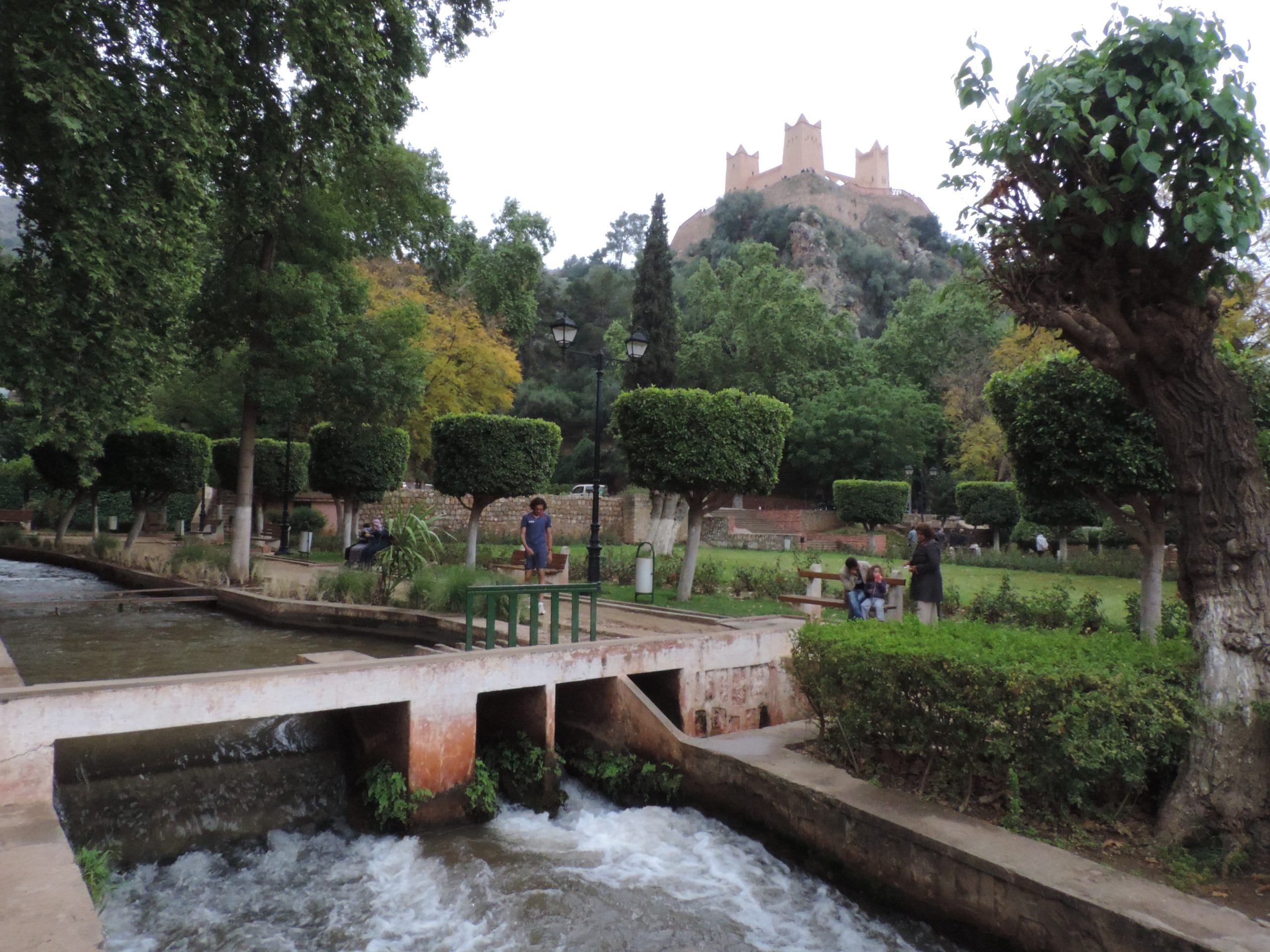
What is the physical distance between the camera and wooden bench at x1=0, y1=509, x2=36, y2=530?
29.1 metres

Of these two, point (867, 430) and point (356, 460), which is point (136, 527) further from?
point (867, 430)

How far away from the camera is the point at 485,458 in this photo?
56.3 ft

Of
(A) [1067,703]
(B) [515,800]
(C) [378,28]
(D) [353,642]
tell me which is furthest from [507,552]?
(A) [1067,703]

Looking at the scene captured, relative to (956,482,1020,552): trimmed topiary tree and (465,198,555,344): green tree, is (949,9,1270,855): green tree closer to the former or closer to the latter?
(956,482,1020,552): trimmed topiary tree

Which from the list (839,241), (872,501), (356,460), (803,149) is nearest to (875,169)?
(803,149)

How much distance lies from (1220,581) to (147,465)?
2101 centimetres

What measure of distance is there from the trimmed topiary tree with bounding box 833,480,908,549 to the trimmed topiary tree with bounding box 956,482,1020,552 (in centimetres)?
325

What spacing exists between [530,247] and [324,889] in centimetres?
3132

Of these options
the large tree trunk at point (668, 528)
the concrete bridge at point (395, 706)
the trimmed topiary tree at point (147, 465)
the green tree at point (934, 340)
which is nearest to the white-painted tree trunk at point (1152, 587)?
the concrete bridge at point (395, 706)

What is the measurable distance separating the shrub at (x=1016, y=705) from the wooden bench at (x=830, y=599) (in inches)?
214

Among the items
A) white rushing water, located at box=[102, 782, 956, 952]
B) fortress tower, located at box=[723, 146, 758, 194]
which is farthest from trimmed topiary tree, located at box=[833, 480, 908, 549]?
fortress tower, located at box=[723, 146, 758, 194]

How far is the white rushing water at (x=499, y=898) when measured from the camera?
204 inches

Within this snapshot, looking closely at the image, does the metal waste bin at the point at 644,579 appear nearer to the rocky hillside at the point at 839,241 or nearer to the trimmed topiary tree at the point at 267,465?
the trimmed topiary tree at the point at 267,465

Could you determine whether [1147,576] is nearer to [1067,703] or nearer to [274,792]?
[1067,703]
